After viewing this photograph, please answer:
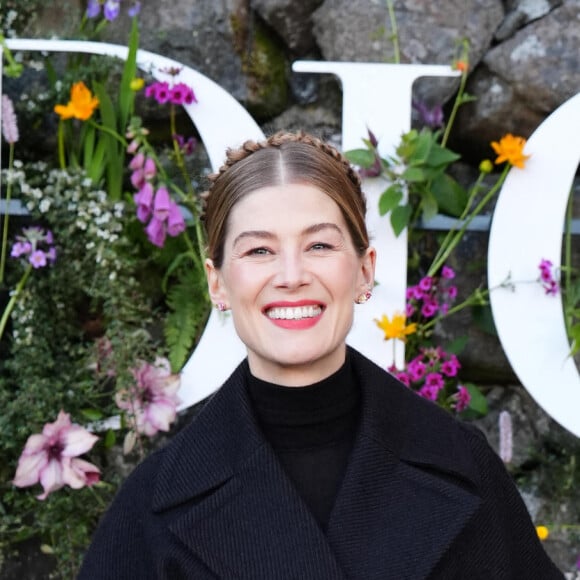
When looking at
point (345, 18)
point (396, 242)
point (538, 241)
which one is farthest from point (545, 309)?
point (345, 18)

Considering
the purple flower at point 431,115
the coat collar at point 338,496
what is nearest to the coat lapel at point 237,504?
the coat collar at point 338,496

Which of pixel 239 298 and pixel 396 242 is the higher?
pixel 396 242

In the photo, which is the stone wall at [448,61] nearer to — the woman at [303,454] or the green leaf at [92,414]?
the green leaf at [92,414]

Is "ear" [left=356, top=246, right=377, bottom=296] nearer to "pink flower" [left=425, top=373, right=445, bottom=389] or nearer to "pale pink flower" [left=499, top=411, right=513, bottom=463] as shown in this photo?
"pink flower" [left=425, top=373, right=445, bottom=389]

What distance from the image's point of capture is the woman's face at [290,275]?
1.58 metres

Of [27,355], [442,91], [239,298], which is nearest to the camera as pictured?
[239,298]

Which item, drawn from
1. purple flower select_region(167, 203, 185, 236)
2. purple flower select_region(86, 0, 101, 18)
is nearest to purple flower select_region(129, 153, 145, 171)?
purple flower select_region(167, 203, 185, 236)

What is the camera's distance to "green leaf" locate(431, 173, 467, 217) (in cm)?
268

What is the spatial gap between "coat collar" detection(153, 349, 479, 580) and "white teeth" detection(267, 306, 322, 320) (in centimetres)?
18

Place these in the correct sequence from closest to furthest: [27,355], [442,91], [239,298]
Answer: [239,298] → [27,355] → [442,91]

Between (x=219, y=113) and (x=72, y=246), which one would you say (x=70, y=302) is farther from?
(x=219, y=113)

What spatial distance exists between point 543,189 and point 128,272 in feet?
3.24

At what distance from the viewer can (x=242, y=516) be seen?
164cm

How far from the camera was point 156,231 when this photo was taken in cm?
266
